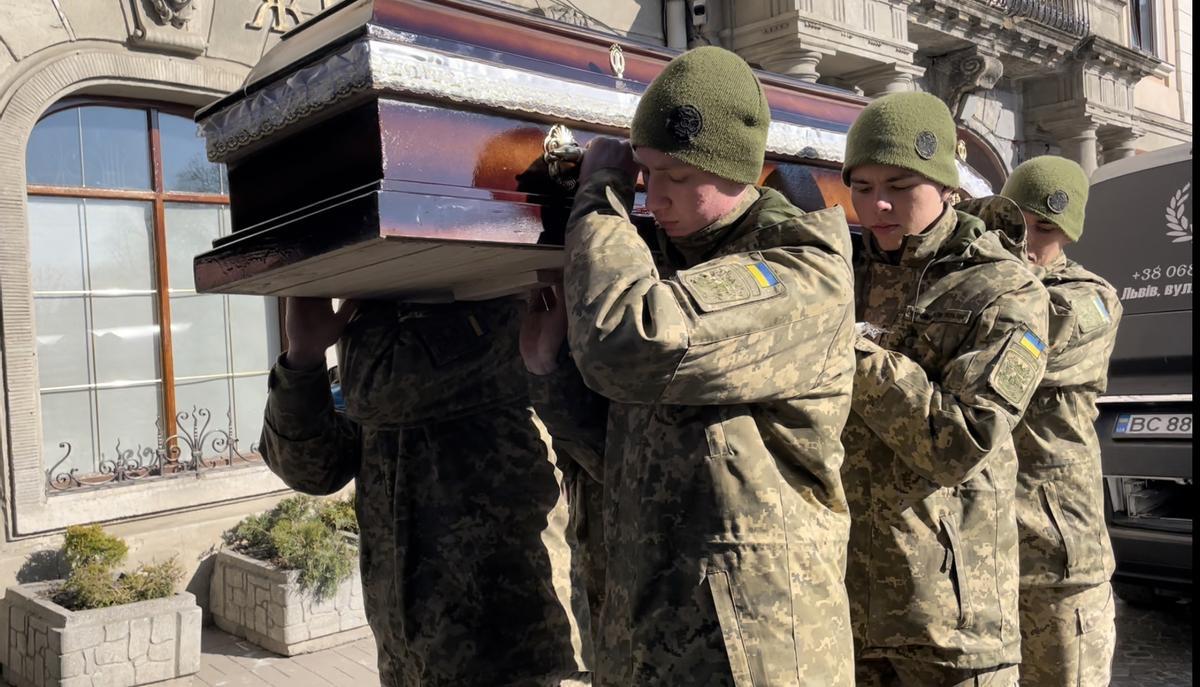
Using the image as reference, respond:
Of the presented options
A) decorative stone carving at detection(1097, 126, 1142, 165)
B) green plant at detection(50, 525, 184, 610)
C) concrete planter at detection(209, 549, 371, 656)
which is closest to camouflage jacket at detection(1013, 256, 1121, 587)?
concrete planter at detection(209, 549, 371, 656)

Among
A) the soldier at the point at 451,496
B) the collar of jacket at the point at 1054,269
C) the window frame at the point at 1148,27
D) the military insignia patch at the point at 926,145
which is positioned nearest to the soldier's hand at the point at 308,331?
the soldier at the point at 451,496

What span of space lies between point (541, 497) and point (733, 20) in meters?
6.89

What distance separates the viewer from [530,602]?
2.09 m

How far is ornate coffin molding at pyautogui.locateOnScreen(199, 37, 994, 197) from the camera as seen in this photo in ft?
5.36

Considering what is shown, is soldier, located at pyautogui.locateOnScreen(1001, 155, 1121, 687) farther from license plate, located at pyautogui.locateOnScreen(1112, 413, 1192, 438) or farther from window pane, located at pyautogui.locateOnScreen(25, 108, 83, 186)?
window pane, located at pyautogui.locateOnScreen(25, 108, 83, 186)

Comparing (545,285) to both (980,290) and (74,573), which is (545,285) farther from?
(74,573)

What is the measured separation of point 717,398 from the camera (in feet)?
5.02

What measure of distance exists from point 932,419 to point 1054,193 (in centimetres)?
135

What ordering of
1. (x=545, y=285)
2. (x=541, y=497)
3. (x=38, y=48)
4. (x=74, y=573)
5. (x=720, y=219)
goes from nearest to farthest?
(x=720, y=219)
(x=545, y=285)
(x=541, y=497)
(x=74, y=573)
(x=38, y=48)

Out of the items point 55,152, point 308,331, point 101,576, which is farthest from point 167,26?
point 308,331

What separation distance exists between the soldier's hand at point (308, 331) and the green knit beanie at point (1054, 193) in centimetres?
200

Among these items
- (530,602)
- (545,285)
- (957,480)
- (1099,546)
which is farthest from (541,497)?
(1099,546)

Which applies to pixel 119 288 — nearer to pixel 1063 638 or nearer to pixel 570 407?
pixel 570 407

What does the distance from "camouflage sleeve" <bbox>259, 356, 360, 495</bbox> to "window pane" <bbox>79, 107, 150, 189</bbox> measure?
337 centimetres
